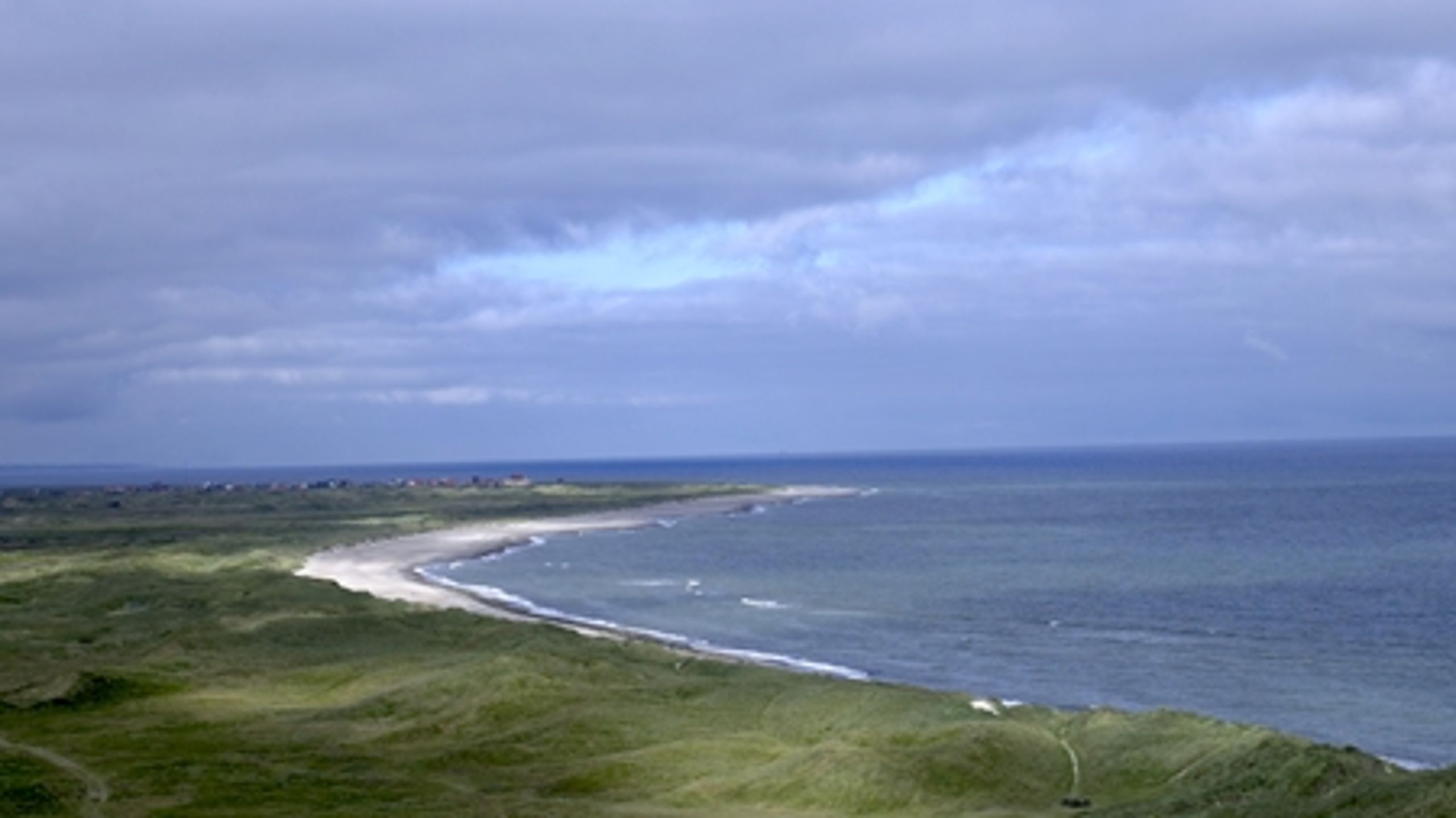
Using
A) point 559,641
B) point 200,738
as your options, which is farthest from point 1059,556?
point 200,738

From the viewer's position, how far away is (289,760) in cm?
6744

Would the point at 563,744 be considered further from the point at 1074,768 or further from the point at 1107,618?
the point at 1107,618

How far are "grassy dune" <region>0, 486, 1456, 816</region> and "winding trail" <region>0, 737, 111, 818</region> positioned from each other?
0.16 m

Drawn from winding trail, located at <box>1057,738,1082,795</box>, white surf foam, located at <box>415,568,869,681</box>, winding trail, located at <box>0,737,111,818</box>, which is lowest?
white surf foam, located at <box>415,568,869,681</box>

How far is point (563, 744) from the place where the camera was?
69562 millimetres

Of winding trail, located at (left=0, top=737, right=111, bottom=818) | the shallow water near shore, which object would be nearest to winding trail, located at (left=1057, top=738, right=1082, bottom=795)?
the shallow water near shore

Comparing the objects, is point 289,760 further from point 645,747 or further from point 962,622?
point 962,622

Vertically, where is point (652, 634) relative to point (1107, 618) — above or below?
below

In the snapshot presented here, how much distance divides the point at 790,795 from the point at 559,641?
152ft

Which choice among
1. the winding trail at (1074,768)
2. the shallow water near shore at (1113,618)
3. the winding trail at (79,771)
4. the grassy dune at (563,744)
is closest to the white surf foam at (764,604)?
the shallow water near shore at (1113,618)

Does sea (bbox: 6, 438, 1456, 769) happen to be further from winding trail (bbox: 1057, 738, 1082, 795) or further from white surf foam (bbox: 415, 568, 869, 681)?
winding trail (bbox: 1057, 738, 1082, 795)

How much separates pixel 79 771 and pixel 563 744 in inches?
816

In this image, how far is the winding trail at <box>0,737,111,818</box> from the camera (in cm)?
5919

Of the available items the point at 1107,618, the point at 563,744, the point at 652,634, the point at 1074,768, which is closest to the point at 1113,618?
the point at 1107,618
